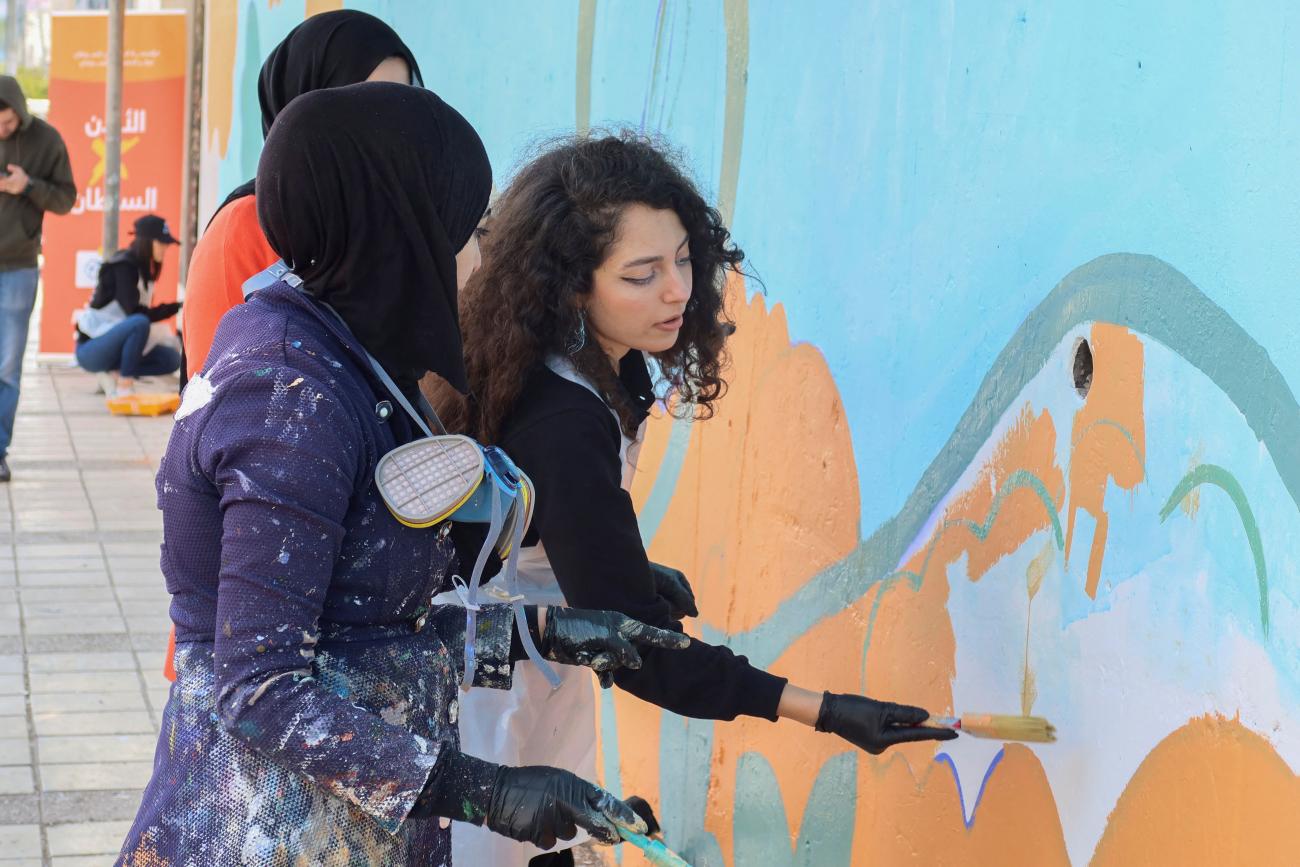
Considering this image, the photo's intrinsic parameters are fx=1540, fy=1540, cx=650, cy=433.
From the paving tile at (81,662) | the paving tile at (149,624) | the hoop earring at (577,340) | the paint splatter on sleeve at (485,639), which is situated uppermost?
the hoop earring at (577,340)

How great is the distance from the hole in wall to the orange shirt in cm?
149

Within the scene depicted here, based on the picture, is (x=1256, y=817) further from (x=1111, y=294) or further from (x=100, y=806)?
(x=100, y=806)

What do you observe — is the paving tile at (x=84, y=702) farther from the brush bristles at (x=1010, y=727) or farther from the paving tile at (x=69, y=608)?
the brush bristles at (x=1010, y=727)

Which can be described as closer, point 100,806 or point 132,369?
point 100,806

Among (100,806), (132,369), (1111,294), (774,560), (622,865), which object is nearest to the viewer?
(1111,294)

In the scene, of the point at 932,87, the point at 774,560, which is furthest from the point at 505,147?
the point at 932,87

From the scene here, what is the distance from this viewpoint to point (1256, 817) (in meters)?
1.56

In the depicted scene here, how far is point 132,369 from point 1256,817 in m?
9.33

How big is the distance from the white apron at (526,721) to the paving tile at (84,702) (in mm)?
2446

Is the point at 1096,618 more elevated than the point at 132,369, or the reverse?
the point at 1096,618

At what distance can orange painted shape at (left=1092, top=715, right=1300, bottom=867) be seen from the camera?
1.53m

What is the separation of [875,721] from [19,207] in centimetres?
621

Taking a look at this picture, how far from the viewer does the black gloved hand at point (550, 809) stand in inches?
63.1

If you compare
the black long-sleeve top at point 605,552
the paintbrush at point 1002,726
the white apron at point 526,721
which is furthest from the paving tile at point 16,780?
the paintbrush at point 1002,726
